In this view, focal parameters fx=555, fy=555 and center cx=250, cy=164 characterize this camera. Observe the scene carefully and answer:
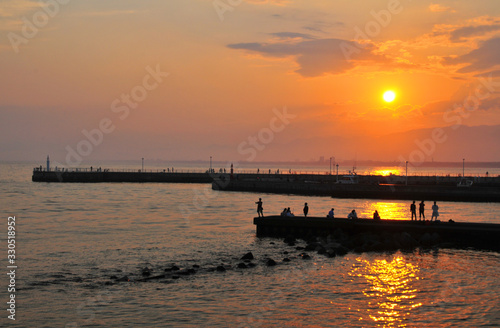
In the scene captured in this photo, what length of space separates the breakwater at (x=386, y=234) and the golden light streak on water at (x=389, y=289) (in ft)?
11.0

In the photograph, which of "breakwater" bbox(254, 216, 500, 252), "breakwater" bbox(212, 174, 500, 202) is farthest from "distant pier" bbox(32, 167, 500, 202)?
"breakwater" bbox(254, 216, 500, 252)

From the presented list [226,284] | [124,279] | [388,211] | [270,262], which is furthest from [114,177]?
[226,284]

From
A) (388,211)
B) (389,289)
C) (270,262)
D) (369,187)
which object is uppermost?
(369,187)

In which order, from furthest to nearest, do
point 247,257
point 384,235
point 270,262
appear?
1. point 384,235
2. point 247,257
3. point 270,262

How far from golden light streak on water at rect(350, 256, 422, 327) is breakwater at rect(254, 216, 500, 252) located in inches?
132

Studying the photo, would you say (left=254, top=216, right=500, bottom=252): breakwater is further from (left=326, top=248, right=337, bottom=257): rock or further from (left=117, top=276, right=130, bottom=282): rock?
(left=117, top=276, right=130, bottom=282): rock

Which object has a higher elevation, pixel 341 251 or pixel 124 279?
pixel 341 251

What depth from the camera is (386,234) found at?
128 ft

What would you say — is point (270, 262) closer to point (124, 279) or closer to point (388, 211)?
point (124, 279)

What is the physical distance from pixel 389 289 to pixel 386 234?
13.1 m

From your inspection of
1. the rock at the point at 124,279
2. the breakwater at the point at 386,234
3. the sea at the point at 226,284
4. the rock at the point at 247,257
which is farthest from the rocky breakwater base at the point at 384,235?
the rock at the point at 124,279

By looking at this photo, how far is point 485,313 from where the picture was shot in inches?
886

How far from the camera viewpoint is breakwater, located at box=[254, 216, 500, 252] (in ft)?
122

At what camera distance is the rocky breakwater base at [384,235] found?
37.2 m
